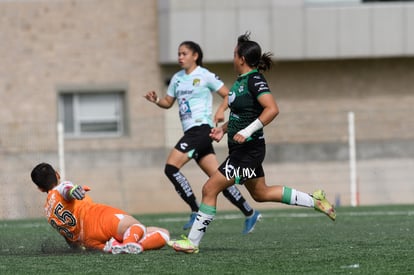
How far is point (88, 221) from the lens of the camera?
8.84 metres

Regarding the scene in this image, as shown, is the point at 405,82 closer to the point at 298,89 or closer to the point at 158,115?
the point at 298,89

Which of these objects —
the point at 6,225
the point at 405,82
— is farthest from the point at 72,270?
the point at 405,82

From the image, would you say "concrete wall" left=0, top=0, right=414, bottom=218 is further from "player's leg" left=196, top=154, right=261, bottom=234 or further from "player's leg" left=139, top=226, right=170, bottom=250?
"player's leg" left=139, top=226, right=170, bottom=250

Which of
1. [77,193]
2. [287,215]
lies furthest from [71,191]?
[287,215]

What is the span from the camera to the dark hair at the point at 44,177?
8812 millimetres

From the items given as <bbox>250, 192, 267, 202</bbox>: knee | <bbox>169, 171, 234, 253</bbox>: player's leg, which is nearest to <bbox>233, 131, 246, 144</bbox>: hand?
<bbox>169, 171, 234, 253</bbox>: player's leg

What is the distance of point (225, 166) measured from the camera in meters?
8.78

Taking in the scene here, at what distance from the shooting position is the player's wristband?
850 cm

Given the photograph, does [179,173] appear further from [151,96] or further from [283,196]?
[283,196]

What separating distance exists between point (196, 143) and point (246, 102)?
9.62 ft

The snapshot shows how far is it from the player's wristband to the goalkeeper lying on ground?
1163mm

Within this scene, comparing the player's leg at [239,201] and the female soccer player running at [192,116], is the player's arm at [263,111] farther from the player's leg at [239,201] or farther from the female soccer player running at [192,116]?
the female soccer player running at [192,116]

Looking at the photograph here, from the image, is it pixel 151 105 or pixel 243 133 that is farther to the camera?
pixel 151 105

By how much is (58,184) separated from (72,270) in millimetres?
1455
